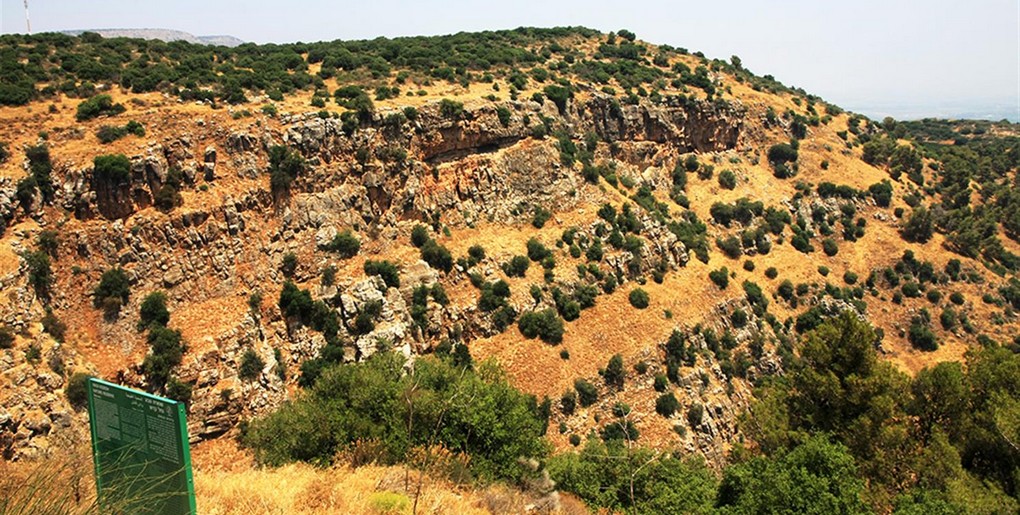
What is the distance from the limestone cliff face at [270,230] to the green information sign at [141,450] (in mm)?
19312

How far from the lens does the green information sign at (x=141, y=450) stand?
334 inches

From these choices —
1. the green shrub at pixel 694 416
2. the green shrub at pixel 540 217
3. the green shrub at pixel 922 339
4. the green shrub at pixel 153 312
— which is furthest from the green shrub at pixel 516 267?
the green shrub at pixel 922 339

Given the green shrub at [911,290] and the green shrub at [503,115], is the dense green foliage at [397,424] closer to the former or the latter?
the green shrub at [503,115]

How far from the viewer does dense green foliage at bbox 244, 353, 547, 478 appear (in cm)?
1805

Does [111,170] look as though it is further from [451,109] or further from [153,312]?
[451,109]

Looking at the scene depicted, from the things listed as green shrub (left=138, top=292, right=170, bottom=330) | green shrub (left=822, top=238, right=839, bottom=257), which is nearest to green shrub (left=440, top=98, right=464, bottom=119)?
green shrub (left=138, top=292, right=170, bottom=330)

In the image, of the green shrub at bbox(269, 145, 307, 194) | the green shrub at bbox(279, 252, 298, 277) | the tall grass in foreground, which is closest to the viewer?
the tall grass in foreground

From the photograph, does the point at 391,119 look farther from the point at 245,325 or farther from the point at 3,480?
the point at 3,480

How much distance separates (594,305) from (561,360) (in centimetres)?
553

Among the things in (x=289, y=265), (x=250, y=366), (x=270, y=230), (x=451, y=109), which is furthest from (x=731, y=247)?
(x=250, y=366)

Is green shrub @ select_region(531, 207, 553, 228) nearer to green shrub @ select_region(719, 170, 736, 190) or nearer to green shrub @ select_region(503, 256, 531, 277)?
green shrub @ select_region(503, 256, 531, 277)

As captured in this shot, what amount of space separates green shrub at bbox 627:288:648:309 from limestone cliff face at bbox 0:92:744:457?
7.86ft

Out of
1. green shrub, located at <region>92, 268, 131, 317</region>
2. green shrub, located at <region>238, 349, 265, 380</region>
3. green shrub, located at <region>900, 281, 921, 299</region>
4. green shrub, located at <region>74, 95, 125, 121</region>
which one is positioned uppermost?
green shrub, located at <region>74, 95, 125, 121</region>

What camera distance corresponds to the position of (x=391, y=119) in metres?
40.0
